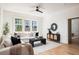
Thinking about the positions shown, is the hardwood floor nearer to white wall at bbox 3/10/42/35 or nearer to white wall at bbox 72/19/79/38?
white wall at bbox 72/19/79/38

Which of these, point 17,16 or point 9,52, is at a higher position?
point 17,16

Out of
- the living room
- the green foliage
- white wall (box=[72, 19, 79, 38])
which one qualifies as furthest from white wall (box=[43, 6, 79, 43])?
the green foliage

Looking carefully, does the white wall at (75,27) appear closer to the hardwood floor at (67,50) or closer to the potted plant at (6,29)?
the hardwood floor at (67,50)

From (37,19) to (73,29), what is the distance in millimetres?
763

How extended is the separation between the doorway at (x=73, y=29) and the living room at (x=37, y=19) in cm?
7

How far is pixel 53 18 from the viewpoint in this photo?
1931 mm

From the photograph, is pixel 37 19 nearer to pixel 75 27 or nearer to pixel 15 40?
pixel 15 40

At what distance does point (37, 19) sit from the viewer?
1865mm

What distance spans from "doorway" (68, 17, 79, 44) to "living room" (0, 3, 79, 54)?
0.22ft

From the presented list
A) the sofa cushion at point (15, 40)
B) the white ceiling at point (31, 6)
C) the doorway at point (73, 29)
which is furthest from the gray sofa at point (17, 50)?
the doorway at point (73, 29)

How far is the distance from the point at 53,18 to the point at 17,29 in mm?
801

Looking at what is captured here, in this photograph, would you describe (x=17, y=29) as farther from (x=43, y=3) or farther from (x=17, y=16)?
(x=43, y=3)

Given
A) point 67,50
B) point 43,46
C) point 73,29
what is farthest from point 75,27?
point 43,46
